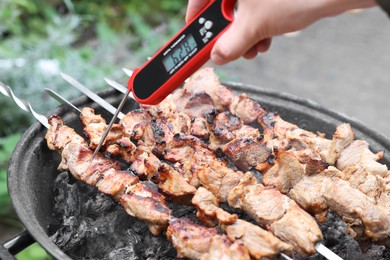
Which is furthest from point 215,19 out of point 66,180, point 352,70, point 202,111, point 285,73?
point 352,70

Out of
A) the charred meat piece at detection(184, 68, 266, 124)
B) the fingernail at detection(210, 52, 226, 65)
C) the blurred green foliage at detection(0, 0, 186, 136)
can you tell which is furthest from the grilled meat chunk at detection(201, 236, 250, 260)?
the blurred green foliage at detection(0, 0, 186, 136)

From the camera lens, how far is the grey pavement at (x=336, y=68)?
564 cm

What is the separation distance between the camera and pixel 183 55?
6.23ft

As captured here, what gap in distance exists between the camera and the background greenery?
4086 mm

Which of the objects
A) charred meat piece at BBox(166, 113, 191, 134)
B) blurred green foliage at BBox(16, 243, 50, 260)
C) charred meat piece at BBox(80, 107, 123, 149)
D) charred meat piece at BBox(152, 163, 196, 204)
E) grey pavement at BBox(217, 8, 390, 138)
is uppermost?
charred meat piece at BBox(80, 107, 123, 149)

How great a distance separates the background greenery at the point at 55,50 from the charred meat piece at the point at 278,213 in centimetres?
187

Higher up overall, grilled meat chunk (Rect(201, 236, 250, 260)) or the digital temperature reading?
the digital temperature reading

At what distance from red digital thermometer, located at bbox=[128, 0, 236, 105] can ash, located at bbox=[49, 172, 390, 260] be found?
479 millimetres

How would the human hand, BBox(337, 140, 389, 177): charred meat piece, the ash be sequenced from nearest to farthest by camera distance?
the human hand < the ash < BBox(337, 140, 389, 177): charred meat piece

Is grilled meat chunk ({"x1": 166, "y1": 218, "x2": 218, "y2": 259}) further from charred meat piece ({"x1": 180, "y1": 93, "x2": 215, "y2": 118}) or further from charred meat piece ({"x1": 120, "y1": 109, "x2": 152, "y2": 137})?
charred meat piece ({"x1": 180, "y1": 93, "x2": 215, "y2": 118})

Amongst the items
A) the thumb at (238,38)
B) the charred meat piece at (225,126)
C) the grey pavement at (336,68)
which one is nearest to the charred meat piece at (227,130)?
the charred meat piece at (225,126)

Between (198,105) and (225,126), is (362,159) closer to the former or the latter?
(225,126)

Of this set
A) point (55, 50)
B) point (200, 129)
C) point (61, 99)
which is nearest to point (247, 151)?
point (200, 129)

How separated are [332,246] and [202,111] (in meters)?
0.89
